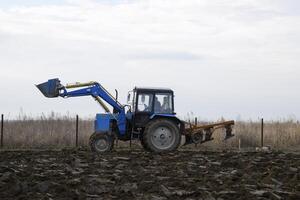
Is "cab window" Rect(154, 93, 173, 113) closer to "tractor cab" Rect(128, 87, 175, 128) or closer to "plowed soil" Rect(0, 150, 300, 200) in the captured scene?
"tractor cab" Rect(128, 87, 175, 128)

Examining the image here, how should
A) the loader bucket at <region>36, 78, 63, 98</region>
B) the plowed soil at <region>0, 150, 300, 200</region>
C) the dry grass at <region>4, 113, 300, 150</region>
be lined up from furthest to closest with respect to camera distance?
the dry grass at <region>4, 113, 300, 150</region>
the loader bucket at <region>36, 78, 63, 98</region>
the plowed soil at <region>0, 150, 300, 200</region>

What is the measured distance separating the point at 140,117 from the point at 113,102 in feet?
5.12

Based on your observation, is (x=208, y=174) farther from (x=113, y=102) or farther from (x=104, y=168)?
(x=113, y=102)

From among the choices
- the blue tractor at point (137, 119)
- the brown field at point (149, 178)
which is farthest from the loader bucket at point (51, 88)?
the brown field at point (149, 178)

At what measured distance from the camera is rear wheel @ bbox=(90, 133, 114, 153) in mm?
23766

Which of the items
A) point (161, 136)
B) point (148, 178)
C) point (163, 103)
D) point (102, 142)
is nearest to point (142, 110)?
point (163, 103)

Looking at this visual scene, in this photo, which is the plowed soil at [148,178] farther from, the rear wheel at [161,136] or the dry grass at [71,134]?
the dry grass at [71,134]

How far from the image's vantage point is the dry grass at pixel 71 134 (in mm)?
32719

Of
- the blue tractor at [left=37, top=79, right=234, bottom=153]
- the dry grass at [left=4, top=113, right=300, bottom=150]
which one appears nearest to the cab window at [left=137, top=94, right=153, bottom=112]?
the blue tractor at [left=37, top=79, right=234, bottom=153]

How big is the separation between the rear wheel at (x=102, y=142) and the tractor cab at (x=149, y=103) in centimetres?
113

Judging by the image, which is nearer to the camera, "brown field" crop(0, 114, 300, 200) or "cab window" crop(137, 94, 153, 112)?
"brown field" crop(0, 114, 300, 200)

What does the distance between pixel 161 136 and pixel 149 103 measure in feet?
4.30

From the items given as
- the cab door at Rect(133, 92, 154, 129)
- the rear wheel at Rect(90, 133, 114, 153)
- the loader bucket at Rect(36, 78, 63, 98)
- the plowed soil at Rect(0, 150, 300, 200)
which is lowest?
the plowed soil at Rect(0, 150, 300, 200)

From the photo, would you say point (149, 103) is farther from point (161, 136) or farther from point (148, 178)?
point (148, 178)
